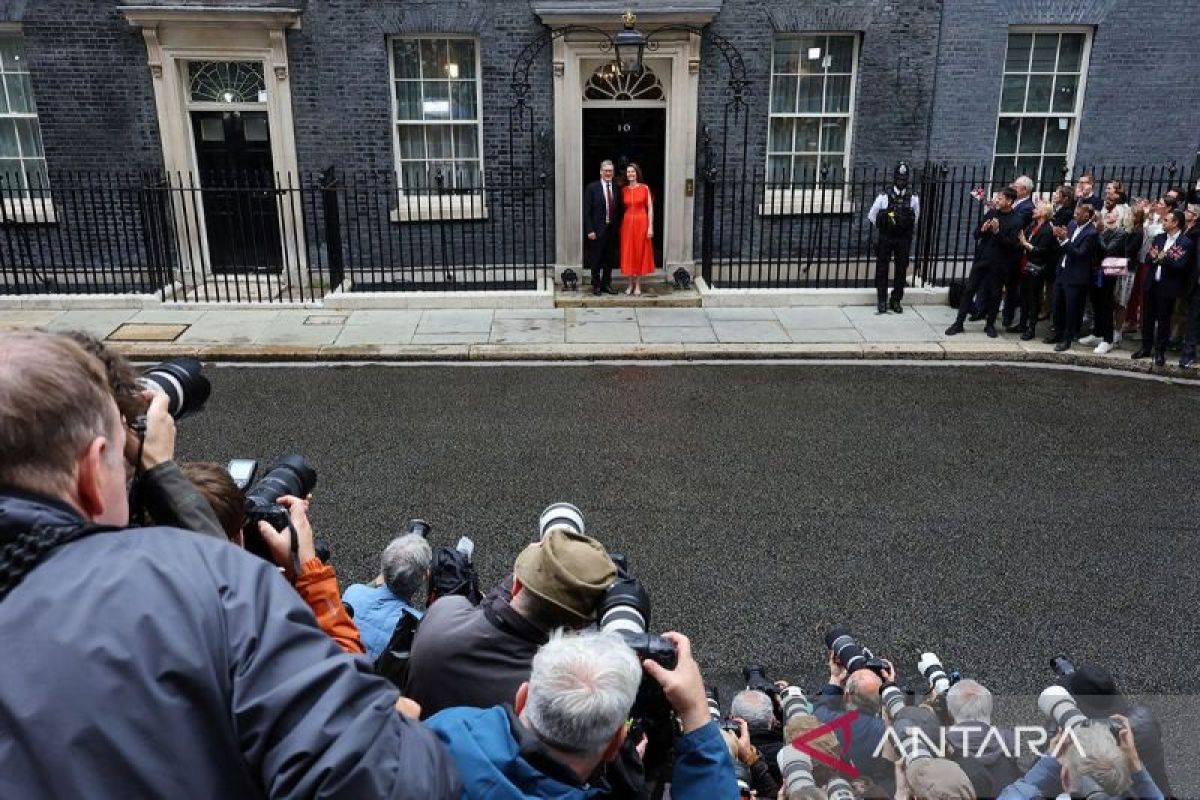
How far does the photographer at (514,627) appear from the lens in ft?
9.13

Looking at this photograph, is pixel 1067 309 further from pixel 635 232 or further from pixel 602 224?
pixel 602 224

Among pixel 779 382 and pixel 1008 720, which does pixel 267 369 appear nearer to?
pixel 779 382

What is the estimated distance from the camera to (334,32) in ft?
43.0

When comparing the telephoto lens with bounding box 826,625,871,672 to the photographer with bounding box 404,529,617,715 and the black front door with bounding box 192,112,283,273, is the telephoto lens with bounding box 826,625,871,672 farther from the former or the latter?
the black front door with bounding box 192,112,283,273

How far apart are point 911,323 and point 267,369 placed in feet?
24.7

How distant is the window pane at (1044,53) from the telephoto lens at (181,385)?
1376 cm

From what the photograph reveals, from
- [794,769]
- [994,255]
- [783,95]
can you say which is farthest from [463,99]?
[794,769]

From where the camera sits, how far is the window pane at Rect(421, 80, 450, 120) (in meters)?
13.7

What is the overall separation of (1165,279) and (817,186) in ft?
15.4

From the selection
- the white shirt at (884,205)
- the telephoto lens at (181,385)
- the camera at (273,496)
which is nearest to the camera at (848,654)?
the camera at (273,496)

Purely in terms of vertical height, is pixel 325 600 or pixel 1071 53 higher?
pixel 1071 53

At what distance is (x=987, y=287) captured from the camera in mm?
11562

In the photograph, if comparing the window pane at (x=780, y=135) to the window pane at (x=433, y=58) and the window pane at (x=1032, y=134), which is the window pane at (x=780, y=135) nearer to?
the window pane at (x=1032, y=134)

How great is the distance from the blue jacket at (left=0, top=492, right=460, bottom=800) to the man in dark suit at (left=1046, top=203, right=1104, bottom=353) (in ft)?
35.3
